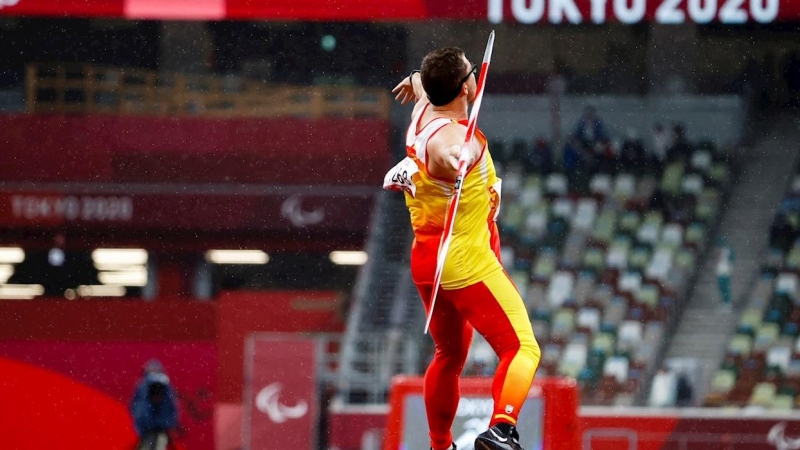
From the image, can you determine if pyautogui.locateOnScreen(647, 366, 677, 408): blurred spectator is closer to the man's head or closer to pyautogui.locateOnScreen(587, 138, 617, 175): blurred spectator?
pyautogui.locateOnScreen(587, 138, 617, 175): blurred spectator

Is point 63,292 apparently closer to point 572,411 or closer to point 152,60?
point 152,60

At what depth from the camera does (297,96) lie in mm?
14234

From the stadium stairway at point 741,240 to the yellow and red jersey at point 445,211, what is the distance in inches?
305

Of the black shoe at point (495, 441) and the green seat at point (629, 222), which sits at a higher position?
the black shoe at point (495, 441)

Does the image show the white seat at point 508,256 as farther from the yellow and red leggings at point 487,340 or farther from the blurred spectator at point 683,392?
the yellow and red leggings at point 487,340

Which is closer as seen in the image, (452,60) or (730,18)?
(452,60)

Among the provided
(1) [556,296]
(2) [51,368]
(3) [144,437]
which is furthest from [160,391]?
(1) [556,296]

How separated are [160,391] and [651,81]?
6282mm

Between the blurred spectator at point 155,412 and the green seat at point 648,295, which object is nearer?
the blurred spectator at point 155,412

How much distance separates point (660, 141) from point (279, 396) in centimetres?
526

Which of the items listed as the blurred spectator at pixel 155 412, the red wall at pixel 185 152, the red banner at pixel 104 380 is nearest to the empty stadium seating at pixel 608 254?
the red wall at pixel 185 152

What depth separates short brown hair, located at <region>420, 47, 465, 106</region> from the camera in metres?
4.32

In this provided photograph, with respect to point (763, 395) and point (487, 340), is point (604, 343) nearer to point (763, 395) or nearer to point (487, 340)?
point (763, 395)

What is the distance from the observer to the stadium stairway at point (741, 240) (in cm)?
1272
